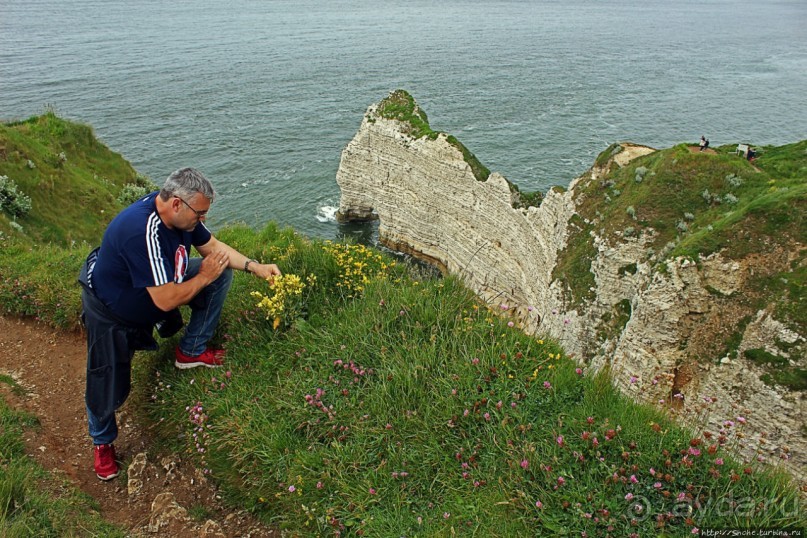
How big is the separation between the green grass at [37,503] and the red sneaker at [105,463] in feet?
1.29

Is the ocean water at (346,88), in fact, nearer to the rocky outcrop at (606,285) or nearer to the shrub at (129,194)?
the rocky outcrop at (606,285)

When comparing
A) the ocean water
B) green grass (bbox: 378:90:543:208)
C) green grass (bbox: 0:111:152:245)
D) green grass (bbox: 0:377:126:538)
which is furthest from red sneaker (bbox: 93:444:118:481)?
the ocean water

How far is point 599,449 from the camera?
4.64 metres

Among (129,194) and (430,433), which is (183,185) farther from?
(129,194)

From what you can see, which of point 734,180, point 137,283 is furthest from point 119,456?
point 734,180

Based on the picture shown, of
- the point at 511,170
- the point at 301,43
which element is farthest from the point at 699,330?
the point at 301,43

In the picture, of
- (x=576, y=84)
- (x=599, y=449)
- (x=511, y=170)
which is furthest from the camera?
(x=576, y=84)

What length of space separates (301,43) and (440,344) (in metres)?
85.6

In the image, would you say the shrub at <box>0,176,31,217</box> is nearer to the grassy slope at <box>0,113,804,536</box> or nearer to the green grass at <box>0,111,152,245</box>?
the green grass at <box>0,111,152,245</box>

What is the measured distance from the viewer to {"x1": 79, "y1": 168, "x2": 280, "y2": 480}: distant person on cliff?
17.6ft

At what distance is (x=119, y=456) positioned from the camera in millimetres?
6234

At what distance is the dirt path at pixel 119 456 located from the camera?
5.20m

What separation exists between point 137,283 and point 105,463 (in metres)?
2.20

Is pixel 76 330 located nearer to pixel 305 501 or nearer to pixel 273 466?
pixel 273 466
